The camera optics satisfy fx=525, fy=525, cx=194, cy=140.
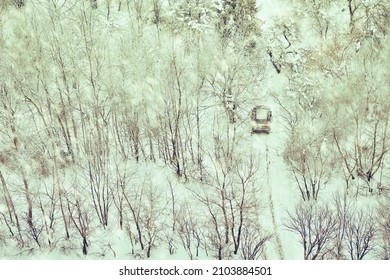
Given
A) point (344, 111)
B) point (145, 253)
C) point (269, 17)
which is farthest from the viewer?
point (269, 17)

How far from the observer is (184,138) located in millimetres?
23453

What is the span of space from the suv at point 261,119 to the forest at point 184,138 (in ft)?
0.58

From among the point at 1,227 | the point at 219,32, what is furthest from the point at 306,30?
the point at 1,227

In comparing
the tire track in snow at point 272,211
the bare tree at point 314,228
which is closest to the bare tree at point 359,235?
the bare tree at point 314,228

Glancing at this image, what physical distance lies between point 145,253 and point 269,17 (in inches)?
497

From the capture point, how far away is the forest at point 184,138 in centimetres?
2150

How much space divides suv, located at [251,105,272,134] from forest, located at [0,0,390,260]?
0.18 m

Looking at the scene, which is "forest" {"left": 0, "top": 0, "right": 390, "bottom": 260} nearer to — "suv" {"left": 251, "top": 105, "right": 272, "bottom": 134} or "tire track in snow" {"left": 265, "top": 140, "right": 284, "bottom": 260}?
"tire track in snow" {"left": 265, "top": 140, "right": 284, "bottom": 260}

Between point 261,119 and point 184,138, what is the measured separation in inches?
143

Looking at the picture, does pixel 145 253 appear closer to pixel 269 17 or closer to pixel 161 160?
pixel 161 160

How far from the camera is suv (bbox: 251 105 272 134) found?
78.0ft

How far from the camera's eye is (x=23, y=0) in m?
23.2

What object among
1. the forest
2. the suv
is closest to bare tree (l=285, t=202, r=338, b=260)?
the forest

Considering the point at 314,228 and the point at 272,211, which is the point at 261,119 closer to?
the point at 272,211
